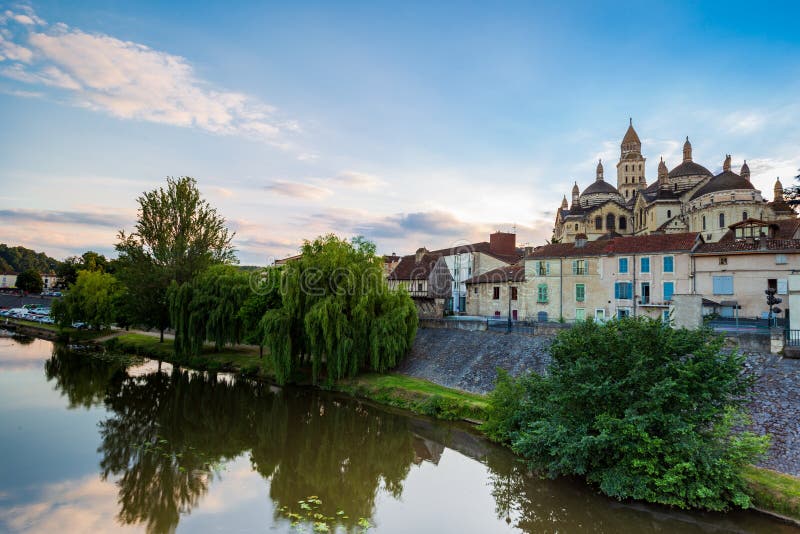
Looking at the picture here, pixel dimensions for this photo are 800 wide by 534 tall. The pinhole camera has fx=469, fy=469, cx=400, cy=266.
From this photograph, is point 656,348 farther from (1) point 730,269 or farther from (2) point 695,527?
(1) point 730,269

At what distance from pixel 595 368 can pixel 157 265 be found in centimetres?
3302

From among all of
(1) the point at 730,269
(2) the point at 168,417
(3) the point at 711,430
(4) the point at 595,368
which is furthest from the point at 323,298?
(1) the point at 730,269

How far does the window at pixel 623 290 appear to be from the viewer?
3042 cm

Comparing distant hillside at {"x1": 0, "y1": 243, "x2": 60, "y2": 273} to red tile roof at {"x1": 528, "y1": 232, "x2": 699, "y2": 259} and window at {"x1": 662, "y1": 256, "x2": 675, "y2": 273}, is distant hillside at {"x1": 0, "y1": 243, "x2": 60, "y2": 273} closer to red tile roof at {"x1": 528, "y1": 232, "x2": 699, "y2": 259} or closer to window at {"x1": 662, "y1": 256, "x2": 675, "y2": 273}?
red tile roof at {"x1": 528, "y1": 232, "x2": 699, "y2": 259}

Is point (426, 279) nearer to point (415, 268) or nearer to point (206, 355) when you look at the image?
point (415, 268)

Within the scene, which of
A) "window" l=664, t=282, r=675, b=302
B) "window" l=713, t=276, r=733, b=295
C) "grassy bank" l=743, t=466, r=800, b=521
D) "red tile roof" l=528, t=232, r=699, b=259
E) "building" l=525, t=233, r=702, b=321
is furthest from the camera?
"red tile roof" l=528, t=232, r=699, b=259

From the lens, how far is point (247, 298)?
29703 mm

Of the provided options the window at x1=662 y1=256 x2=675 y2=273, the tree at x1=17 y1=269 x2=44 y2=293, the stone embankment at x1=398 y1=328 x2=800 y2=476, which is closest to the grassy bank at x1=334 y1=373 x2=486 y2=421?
the stone embankment at x1=398 y1=328 x2=800 y2=476

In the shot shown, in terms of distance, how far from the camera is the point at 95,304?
41875mm

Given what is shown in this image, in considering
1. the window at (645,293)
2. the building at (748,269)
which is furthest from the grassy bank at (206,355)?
Result: the building at (748,269)

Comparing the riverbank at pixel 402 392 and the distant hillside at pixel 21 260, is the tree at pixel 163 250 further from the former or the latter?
the distant hillside at pixel 21 260

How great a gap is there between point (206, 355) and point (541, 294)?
79.7 ft

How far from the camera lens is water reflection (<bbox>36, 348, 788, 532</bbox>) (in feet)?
38.7

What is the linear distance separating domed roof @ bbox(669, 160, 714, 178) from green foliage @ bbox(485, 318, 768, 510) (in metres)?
48.4
